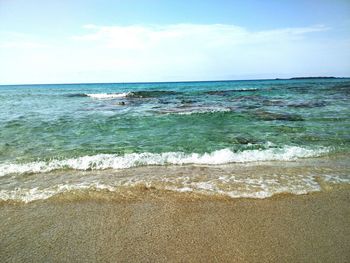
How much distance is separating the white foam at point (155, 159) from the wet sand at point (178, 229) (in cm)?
193

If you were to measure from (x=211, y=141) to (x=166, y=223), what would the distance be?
5.15 m

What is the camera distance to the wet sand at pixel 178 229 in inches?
130

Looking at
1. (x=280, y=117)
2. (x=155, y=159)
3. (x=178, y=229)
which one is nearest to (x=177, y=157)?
(x=155, y=159)

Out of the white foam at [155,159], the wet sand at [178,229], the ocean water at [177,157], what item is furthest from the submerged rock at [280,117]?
→ the wet sand at [178,229]

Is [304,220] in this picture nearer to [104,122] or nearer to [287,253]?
[287,253]

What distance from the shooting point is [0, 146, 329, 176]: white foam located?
22.1 ft

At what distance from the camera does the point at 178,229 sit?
384 cm

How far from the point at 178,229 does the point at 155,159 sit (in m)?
3.43

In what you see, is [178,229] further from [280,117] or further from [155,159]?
[280,117]

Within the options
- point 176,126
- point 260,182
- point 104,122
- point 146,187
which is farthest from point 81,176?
point 104,122

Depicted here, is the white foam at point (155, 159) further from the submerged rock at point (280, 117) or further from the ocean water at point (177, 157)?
the submerged rock at point (280, 117)

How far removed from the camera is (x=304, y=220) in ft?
13.1

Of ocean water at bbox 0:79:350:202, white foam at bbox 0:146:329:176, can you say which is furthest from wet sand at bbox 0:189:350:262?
white foam at bbox 0:146:329:176

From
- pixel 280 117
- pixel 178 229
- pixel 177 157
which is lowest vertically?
pixel 178 229
